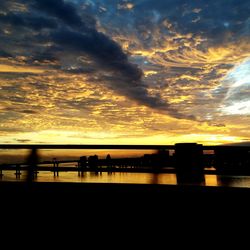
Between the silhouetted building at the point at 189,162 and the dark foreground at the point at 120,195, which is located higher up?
the silhouetted building at the point at 189,162

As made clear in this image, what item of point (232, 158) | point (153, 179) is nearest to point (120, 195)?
point (232, 158)

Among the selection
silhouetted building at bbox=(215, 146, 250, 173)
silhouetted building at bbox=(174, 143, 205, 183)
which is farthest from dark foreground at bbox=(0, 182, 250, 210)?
silhouetted building at bbox=(215, 146, 250, 173)

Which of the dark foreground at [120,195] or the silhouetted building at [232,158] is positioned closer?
the dark foreground at [120,195]

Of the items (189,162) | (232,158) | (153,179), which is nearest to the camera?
(189,162)

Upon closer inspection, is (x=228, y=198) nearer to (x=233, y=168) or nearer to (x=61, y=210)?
(x=233, y=168)

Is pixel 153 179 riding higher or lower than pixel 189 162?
lower

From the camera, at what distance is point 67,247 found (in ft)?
13.7

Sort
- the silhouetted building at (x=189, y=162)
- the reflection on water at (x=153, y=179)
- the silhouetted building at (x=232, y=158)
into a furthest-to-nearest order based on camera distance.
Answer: the reflection on water at (x=153, y=179) < the silhouetted building at (x=232, y=158) < the silhouetted building at (x=189, y=162)

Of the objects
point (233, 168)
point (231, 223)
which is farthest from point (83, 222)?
point (233, 168)

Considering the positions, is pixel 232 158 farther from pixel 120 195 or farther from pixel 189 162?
pixel 120 195

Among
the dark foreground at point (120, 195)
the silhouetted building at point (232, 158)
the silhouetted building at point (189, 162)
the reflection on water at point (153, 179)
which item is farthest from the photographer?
the reflection on water at point (153, 179)

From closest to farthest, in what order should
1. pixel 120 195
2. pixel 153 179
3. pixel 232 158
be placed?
1. pixel 120 195
2. pixel 232 158
3. pixel 153 179

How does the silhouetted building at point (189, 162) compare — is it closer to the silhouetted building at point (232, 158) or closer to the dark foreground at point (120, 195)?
the silhouetted building at point (232, 158)

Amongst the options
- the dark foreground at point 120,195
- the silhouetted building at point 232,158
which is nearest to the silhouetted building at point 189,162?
the silhouetted building at point 232,158
